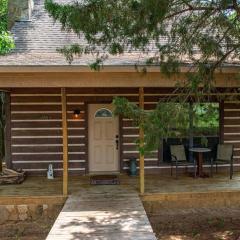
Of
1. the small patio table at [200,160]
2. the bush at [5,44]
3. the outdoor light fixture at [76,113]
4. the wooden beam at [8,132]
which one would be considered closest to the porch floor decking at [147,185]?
the small patio table at [200,160]

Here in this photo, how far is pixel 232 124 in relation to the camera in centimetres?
1117

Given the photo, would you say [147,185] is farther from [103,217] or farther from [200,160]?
[103,217]

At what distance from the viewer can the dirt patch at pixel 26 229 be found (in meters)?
A: 7.69

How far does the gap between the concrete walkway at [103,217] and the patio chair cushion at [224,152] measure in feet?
9.13

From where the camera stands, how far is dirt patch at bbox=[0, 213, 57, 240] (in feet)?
25.2

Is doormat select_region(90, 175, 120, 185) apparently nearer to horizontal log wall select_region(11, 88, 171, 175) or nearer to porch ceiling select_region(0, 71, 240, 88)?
horizontal log wall select_region(11, 88, 171, 175)

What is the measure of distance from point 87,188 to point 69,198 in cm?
88

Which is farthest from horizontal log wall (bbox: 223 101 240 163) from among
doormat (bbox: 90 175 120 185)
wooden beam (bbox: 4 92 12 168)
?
wooden beam (bbox: 4 92 12 168)

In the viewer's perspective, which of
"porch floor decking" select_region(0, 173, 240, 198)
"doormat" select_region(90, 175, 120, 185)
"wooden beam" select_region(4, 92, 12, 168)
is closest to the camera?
"porch floor decking" select_region(0, 173, 240, 198)

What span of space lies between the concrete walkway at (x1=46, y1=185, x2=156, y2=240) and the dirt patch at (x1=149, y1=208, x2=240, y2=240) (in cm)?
61

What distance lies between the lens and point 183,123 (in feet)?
21.5

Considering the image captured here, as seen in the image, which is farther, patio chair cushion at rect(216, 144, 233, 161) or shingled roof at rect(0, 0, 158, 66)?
patio chair cushion at rect(216, 144, 233, 161)

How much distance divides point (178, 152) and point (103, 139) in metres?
1.92

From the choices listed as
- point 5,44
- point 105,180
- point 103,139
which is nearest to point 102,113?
point 103,139
